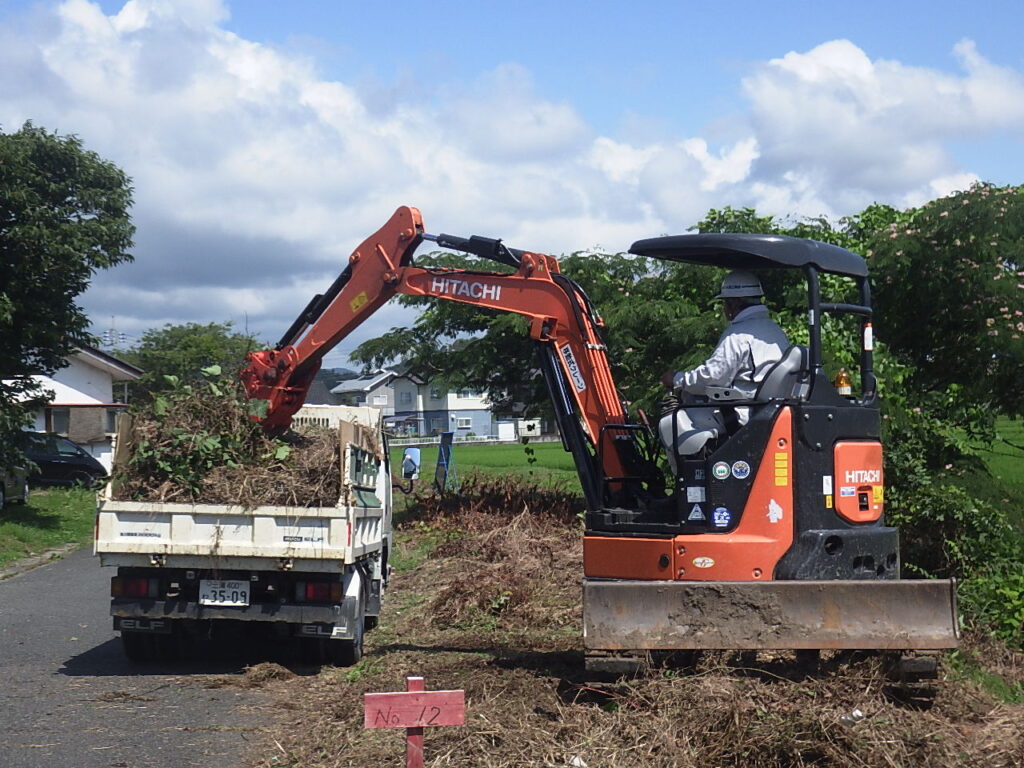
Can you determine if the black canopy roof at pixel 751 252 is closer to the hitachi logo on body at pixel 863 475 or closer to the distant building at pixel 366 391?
the hitachi logo on body at pixel 863 475

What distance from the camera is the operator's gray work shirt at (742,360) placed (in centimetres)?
691

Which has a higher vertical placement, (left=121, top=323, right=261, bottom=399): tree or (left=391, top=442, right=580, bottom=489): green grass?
(left=121, top=323, right=261, bottom=399): tree

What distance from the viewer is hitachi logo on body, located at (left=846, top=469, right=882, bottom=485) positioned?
6.91 m

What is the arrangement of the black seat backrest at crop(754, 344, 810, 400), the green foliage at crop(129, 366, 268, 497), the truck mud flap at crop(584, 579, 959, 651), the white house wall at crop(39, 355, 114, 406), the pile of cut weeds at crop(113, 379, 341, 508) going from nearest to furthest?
the truck mud flap at crop(584, 579, 959, 651), the black seat backrest at crop(754, 344, 810, 400), the pile of cut weeds at crop(113, 379, 341, 508), the green foliage at crop(129, 366, 268, 497), the white house wall at crop(39, 355, 114, 406)

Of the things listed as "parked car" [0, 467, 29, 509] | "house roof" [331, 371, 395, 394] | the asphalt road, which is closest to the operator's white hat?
the asphalt road

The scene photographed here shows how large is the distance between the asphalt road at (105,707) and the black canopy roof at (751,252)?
3947 mm

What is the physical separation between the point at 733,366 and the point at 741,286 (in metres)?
0.55

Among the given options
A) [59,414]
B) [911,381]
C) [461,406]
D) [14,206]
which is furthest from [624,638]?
[461,406]

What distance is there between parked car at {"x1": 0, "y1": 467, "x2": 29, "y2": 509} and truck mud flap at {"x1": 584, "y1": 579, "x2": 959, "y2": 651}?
54.0ft

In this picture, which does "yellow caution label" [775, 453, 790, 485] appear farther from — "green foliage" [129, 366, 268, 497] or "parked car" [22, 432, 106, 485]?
"parked car" [22, 432, 106, 485]

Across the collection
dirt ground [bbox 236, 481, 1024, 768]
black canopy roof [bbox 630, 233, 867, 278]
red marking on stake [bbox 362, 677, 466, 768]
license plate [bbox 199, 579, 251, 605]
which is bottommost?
dirt ground [bbox 236, 481, 1024, 768]

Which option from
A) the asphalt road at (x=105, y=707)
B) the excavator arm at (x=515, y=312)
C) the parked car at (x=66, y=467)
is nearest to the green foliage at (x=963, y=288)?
the excavator arm at (x=515, y=312)

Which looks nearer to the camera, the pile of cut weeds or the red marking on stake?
the red marking on stake

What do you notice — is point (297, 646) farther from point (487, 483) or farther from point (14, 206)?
point (14, 206)
